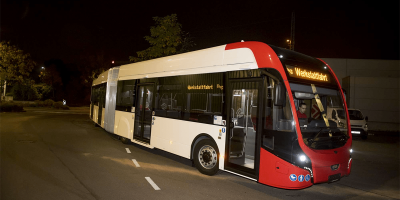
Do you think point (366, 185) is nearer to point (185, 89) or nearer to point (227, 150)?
point (227, 150)

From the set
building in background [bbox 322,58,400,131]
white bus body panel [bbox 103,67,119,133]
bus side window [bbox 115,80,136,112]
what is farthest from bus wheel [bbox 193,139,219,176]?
building in background [bbox 322,58,400,131]

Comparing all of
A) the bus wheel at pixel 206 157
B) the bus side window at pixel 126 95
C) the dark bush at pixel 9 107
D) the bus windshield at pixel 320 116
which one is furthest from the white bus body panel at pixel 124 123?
the dark bush at pixel 9 107

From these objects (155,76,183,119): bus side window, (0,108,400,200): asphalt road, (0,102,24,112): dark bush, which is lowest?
(0,108,400,200): asphalt road

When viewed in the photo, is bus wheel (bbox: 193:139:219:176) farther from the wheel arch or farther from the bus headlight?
the bus headlight

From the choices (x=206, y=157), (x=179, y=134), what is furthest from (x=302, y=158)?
(x=179, y=134)

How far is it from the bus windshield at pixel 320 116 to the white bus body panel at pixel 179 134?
1869mm

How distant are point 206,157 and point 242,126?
1.21 metres

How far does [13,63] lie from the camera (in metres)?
33.9

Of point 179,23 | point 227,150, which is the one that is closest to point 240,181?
point 227,150

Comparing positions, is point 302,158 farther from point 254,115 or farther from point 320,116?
point 254,115

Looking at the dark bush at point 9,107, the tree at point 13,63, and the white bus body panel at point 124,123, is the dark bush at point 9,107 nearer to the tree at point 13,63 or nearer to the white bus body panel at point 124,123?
the tree at point 13,63

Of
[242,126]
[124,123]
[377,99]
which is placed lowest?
[124,123]

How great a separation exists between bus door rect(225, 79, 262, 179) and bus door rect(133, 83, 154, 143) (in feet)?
11.9

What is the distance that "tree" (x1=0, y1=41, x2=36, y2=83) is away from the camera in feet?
106
